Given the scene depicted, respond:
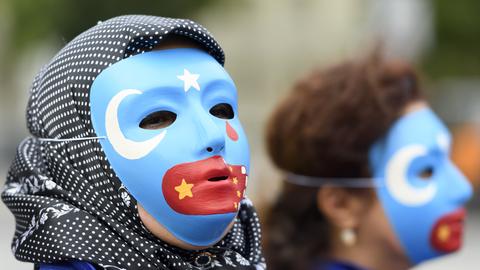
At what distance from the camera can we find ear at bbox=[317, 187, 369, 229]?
12.4 feet

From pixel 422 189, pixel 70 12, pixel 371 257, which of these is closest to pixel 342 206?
pixel 371 257

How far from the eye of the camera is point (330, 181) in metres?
3.89

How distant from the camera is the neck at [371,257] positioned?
3.68 meters

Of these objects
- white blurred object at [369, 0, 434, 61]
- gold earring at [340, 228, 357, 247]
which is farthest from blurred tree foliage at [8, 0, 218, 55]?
gold earring at [340, 228, 357, 247]

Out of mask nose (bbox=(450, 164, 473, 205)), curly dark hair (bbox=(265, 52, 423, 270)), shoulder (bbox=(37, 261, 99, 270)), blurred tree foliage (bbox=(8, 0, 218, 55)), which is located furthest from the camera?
blurred tree foliage (bbox=(8, 0, 218, 55))

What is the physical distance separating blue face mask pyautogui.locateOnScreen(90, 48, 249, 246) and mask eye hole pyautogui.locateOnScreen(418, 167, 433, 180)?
1.51m

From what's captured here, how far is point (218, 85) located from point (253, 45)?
66.8ft

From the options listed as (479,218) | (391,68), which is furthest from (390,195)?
(479,218)

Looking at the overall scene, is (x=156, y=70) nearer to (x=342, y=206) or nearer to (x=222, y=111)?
(x=222, y=111)

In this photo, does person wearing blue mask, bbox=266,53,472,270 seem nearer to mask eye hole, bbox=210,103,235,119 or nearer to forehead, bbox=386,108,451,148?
forehead, bbox=386,108,451,148

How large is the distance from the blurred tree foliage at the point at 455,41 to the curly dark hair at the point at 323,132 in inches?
517

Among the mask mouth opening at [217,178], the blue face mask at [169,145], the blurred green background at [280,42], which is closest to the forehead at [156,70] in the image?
the blue face mask at [169,145]

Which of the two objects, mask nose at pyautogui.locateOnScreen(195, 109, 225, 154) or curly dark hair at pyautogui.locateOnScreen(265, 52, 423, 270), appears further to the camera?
curly dark hair at pyautogui.locateOnScreen(265, 52, 423, 270)

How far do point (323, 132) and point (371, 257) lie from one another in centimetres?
54
